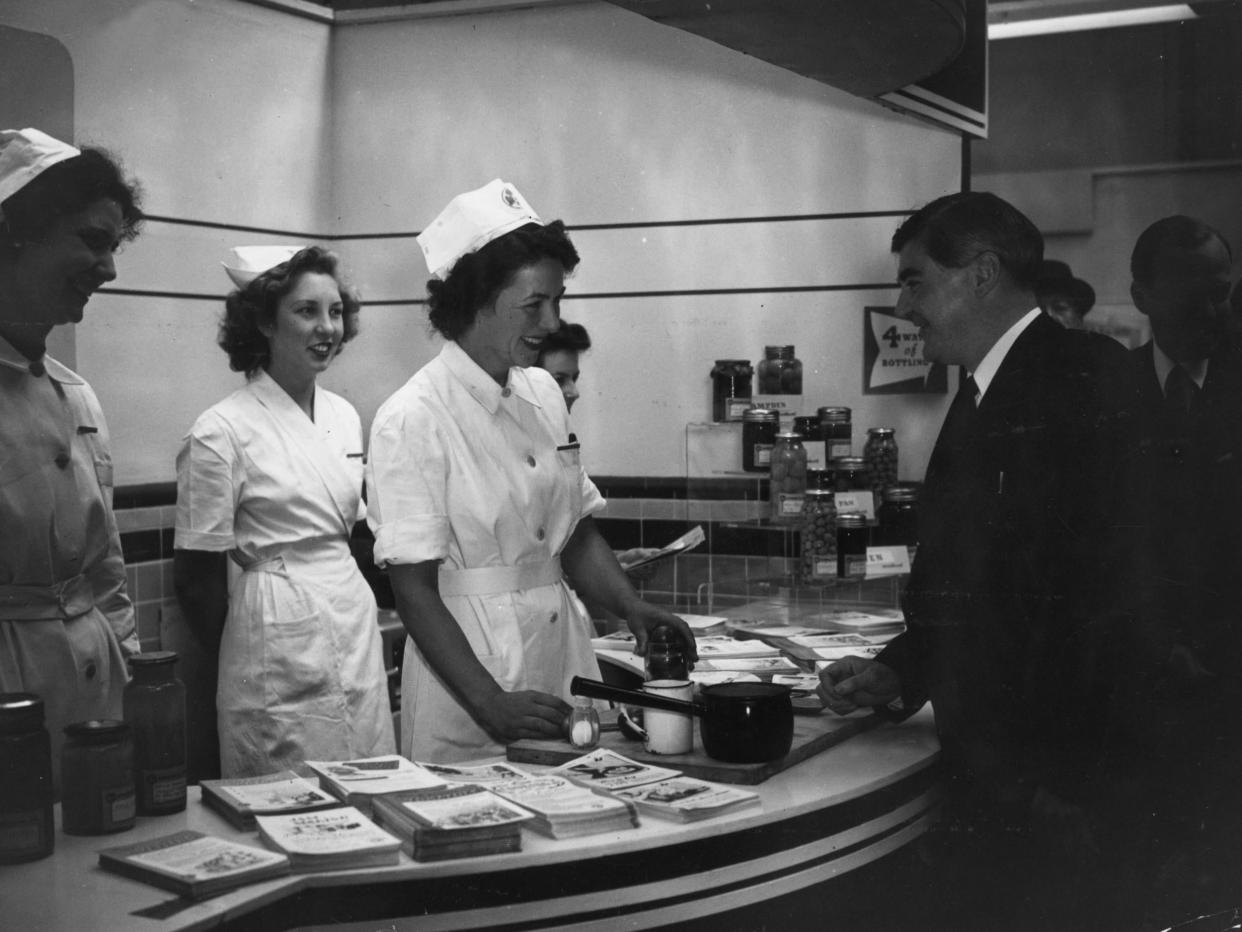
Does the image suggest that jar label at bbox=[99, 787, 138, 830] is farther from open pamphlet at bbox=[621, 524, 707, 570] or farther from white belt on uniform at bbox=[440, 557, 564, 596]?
open pamphlet at bbox=[621, 524, 707, 570]

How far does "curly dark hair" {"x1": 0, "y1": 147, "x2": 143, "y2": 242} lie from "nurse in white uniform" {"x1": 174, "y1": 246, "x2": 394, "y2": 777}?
47.1 inches

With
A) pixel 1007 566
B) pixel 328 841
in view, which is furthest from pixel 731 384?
pixel 328 841

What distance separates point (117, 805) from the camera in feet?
4.42

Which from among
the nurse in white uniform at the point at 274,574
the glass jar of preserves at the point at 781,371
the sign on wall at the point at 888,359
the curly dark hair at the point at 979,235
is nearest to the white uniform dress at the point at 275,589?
the nurse in white uniform at the point at 274,574

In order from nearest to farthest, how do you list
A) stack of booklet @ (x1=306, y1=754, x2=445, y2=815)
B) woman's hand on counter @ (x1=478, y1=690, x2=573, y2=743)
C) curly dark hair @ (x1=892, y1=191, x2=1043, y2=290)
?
stack of booklet @ (x1=306, y1=754, x2=445, y2=815) < woman's hand on counter @ (x1=478, y1=690, x2=573, y2=743) < curly dark hair @ (x1=892, y1=191, x2=1043, y2=290)

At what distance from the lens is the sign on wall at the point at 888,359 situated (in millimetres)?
3408

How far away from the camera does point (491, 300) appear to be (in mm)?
2057

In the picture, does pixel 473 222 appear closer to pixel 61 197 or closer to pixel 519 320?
pixel 519 320

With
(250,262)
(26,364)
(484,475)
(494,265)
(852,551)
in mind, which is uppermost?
(250,262)

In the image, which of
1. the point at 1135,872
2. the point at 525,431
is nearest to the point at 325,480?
the point at 525,431

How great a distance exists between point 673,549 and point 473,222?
1089 mm

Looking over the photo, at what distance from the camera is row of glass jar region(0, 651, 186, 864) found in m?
1.23

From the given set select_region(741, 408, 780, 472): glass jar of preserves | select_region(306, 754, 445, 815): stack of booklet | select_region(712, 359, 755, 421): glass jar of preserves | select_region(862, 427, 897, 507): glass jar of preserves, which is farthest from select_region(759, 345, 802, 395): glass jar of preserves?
select_region(306, 754, 445, 815): stack of booklet

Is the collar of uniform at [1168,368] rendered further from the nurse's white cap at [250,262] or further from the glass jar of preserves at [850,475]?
the nurse's white cap at [250,262]
